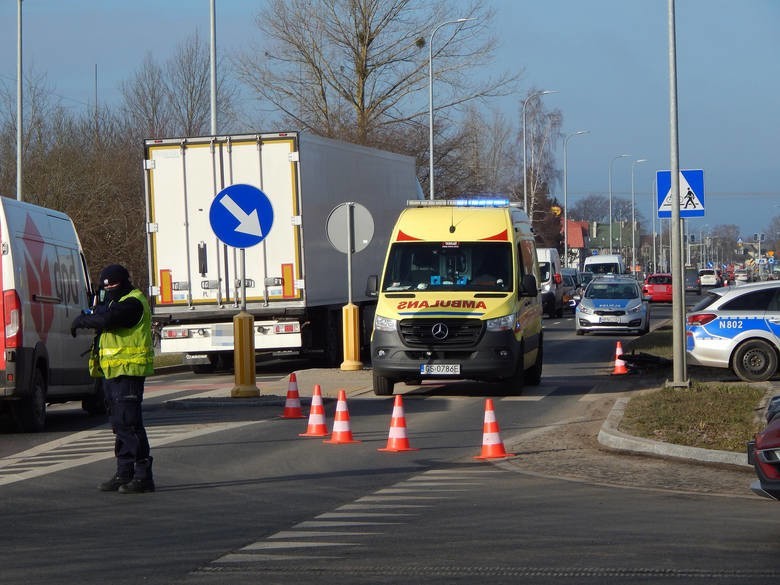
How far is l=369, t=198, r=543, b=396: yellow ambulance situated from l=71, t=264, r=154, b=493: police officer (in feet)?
27.2

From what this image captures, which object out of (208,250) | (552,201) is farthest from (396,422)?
(552,201)

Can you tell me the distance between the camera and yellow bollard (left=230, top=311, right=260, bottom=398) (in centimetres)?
1784

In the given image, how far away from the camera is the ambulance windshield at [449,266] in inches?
770

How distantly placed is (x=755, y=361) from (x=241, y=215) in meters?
8.27

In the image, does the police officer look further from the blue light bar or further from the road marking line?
the blue light bar

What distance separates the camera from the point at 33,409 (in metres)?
14.9

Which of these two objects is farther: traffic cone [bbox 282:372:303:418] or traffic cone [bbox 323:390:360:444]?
traffic cone [bbox 282:372:303:418]

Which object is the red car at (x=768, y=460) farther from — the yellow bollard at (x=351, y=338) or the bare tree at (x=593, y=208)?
the bare tree at (x=593, y=208)

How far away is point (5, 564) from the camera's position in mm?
7520

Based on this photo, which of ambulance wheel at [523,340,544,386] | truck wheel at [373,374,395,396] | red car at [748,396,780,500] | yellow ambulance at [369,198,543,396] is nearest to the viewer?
red car at [748,396,780,500]

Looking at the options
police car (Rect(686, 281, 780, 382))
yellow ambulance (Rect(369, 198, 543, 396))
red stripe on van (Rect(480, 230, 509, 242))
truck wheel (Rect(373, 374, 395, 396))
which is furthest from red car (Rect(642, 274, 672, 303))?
truck wheel (Rect(373, 374, 395, 396))

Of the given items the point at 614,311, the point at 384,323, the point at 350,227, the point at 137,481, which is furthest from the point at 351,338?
the point at 614,311

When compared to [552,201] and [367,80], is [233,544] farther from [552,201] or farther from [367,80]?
[552,201]

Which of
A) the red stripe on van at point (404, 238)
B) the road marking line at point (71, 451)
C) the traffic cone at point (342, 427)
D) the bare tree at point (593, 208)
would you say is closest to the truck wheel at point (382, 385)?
the red stripe on van at point (404, 238)
